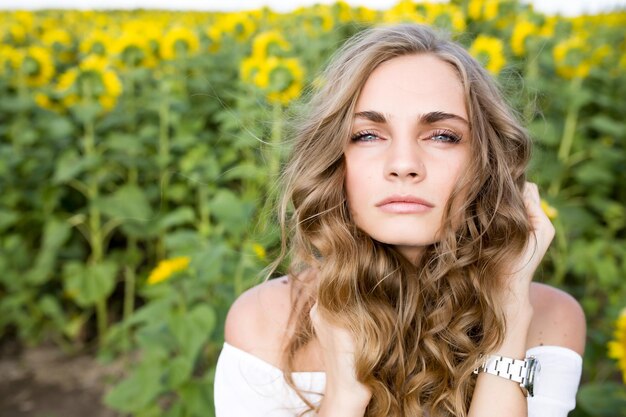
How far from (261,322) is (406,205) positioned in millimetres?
357

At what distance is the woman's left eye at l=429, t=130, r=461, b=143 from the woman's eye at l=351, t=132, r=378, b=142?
0.09 meters

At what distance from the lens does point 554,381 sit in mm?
1059

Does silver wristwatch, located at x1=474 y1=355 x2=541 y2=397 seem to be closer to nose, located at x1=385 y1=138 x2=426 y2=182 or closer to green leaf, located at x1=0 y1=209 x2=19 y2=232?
nose, located at x1=385 y1=138 x2=426 y2=182

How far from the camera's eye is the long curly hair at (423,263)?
3.25 ft

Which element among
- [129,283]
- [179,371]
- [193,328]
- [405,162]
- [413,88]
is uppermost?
[413,88]

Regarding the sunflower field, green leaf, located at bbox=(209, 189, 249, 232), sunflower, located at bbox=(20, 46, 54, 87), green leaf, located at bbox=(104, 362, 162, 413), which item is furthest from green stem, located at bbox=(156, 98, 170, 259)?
green leaf, located at bbox=(104, 362, 162, 413)

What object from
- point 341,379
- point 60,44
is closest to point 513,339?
point 341,379

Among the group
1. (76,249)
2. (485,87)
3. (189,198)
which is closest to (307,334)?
(485,87)

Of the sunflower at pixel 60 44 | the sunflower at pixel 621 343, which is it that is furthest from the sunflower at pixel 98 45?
the sunflower at pixel 621 343

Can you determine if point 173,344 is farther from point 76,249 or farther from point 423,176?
point 76,249

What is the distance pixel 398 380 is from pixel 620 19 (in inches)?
188

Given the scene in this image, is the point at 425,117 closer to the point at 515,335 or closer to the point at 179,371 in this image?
the point at 515,335

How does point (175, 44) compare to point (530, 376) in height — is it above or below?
above

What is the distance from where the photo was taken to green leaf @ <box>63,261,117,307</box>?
2371 millimetres
